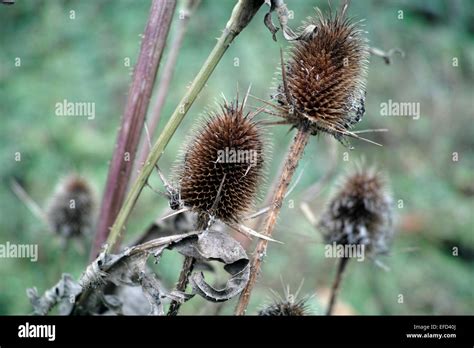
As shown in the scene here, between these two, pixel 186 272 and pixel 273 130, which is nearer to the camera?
pixel 186 272

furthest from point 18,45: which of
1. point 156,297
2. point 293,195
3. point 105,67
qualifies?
point 156,297

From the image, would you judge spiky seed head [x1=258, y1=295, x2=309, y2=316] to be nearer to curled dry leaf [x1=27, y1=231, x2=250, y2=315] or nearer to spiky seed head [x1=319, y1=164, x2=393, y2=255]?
curled dry leaf [x1=27, y1=231, x2=250, y2=315]

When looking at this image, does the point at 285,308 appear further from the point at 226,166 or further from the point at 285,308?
the point at 226,166

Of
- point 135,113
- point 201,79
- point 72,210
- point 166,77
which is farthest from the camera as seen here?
point 72,210

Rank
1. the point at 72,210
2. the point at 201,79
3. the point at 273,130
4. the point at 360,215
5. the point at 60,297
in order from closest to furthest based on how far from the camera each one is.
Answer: the point at 201,79, the point at 60,297, the point at 360,215, the point at 72,210, the point at 273,130

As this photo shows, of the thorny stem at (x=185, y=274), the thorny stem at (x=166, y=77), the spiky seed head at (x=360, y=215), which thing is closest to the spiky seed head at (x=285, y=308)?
the thorny stem at (x=185, y=274)

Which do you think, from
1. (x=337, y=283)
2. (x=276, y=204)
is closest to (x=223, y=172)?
(x=276, y=204)

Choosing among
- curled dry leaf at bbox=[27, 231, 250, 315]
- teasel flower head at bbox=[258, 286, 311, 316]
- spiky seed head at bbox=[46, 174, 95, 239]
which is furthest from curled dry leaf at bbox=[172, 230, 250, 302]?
spiky seed head at bbox=[46, 174, 95, 239]

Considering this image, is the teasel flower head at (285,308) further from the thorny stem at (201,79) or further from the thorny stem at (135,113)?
the thorny stem at (135,113)
